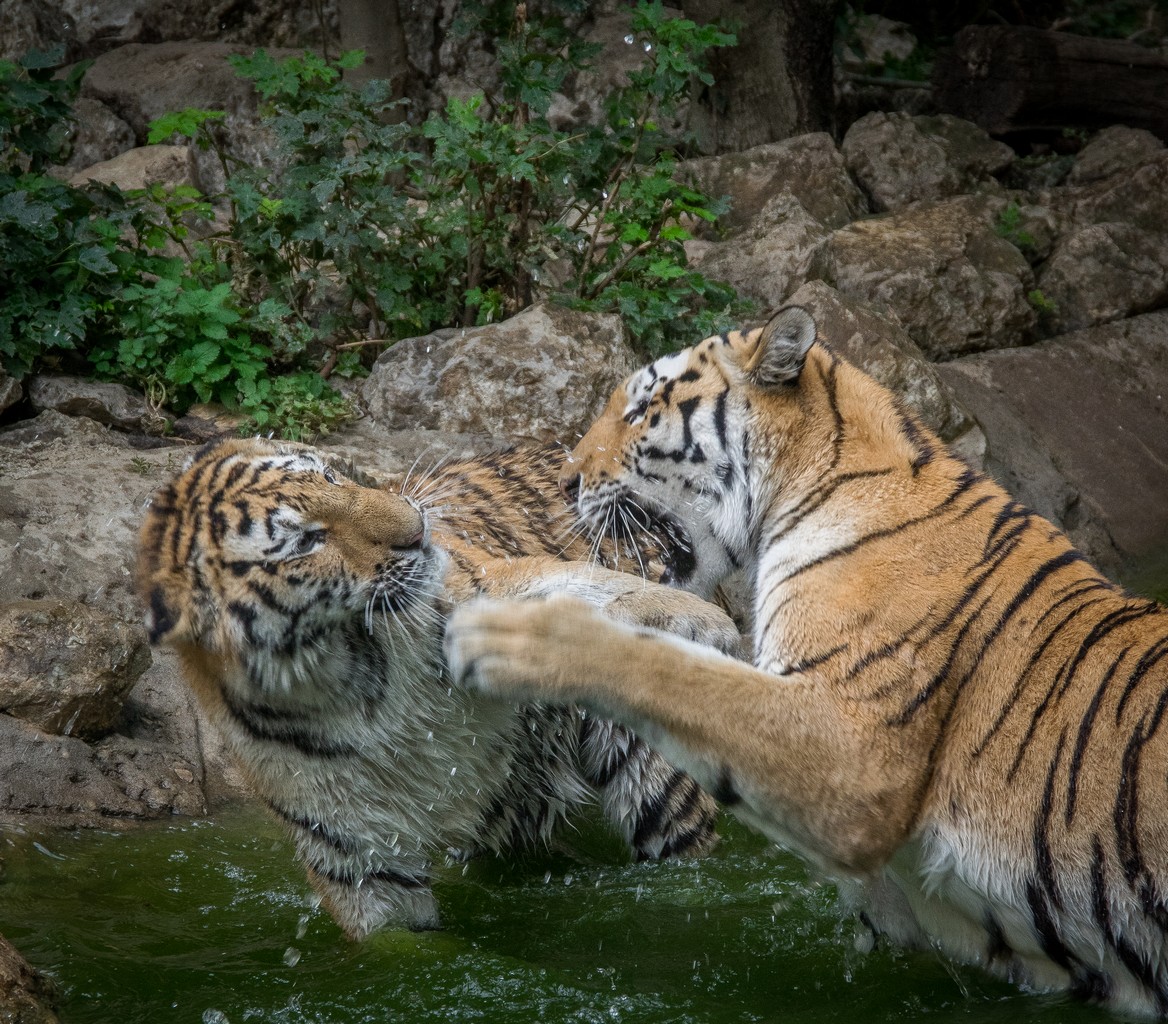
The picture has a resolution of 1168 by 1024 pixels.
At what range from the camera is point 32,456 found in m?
4.51

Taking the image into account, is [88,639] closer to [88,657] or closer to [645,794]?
[88,657]

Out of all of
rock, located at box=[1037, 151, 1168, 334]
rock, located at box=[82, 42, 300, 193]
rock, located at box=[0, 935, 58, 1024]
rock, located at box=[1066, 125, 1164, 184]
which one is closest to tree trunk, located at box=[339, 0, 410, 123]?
rock, located at box=[82, 42, 300, 193]

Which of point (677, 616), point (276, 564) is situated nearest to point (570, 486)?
point (677, 616)

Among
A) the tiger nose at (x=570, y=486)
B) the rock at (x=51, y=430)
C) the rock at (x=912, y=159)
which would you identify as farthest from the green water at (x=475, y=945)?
the rock at (x=912, y=159)

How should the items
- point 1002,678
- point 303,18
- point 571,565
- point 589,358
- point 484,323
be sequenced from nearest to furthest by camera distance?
1. point 1002,678
2. point 571,565
3. point 589,358
4. point 484,323
5. point 303,18

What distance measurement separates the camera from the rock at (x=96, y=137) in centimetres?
709

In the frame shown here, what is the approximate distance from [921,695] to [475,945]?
1.12 metres

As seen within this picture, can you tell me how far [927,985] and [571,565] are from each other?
1.10 m

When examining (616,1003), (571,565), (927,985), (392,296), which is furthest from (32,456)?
(927,985)

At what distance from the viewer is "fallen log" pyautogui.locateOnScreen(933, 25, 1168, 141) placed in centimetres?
764

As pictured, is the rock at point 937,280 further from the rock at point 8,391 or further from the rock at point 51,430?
the rock at point 8,391

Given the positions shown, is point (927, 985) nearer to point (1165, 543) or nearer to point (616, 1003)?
point (616, 1003)

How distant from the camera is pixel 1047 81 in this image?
767 centimetres

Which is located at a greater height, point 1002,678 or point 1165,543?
point 1002,678
